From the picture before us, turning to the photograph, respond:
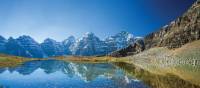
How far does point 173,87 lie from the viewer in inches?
1737

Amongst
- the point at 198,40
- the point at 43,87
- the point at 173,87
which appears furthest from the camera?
the point at 198,40

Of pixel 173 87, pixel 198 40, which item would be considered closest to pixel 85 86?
pixel 173 87

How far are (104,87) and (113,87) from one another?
1.32 meters

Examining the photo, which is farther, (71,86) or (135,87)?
(71,86)

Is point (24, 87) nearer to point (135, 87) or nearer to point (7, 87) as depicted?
point (7, 87)

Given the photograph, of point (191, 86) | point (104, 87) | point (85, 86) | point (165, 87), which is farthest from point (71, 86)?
point (191, 86)

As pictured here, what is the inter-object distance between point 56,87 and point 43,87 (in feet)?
6.17

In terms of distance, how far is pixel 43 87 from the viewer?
47.0 metres

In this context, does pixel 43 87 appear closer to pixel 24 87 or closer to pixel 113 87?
pixel 24 87

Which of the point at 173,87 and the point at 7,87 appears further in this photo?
the point at 7,87

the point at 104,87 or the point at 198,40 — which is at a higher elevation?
the point at 198,40

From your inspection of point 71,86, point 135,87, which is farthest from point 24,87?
point 135,87

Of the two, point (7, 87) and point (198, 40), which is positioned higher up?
point (198, 40)

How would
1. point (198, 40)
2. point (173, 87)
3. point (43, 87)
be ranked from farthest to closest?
point (198, 40) → point (43, 87) → point (173, 87)
